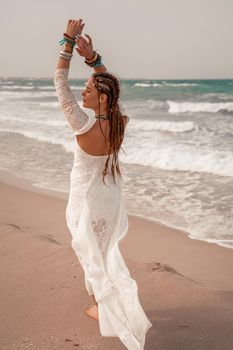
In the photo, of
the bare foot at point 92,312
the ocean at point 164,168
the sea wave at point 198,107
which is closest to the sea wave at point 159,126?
the ocean at point 164,168

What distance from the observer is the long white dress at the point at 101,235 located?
105 inches

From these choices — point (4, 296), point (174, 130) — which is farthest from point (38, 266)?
point (174, 130)

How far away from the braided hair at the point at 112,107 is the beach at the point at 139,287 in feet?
4.01

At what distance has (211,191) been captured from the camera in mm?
7879

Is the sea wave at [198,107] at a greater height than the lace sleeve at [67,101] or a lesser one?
lesser

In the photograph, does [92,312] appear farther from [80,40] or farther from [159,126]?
[159,126]

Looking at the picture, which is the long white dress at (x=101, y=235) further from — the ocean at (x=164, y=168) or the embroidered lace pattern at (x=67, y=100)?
the ocean at (x=164, y=168)

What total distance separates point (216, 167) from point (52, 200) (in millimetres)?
4078

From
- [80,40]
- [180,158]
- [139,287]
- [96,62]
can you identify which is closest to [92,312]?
[139,287]

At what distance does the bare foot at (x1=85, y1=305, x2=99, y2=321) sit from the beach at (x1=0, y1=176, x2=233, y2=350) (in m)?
0.04

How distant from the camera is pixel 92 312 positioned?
3322 mm

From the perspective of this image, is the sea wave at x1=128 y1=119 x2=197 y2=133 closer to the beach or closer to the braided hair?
the beach

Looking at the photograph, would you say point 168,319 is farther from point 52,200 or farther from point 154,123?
point 154,123

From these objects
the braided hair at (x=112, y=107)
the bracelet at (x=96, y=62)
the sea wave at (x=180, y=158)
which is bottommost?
the sea wave at (x=180, y=158)
